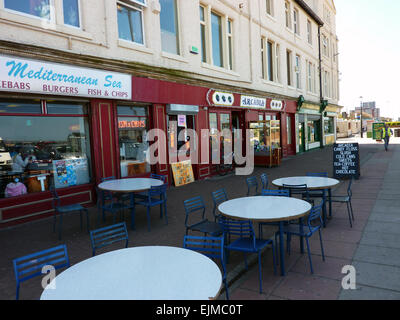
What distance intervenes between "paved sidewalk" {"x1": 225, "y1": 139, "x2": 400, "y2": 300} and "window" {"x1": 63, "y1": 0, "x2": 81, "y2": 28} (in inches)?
297

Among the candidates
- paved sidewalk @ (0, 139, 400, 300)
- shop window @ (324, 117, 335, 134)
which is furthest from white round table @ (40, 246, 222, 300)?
shop window @ (324, 117, 335, 134)

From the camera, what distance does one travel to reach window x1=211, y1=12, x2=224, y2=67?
527 inches

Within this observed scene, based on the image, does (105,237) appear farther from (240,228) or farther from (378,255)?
(378,255)

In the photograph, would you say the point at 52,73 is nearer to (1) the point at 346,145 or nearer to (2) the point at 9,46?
(2) the point at 9,46

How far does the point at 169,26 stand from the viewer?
11.1m

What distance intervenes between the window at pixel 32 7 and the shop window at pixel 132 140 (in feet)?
10.1

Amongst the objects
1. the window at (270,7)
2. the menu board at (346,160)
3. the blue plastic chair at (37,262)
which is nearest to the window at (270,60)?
the window at (270,7)

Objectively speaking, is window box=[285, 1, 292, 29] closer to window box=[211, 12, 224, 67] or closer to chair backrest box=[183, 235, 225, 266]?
window box=[211, 12, 224, 67]

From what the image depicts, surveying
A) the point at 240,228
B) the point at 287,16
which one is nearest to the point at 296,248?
the point at 240,228

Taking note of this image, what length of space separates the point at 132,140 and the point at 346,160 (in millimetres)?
7907

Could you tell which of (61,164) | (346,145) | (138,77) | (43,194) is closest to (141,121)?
(138,77)

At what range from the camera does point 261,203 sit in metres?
4.86

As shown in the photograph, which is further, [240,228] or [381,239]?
[381,239]

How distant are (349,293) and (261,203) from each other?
5.77 ft
